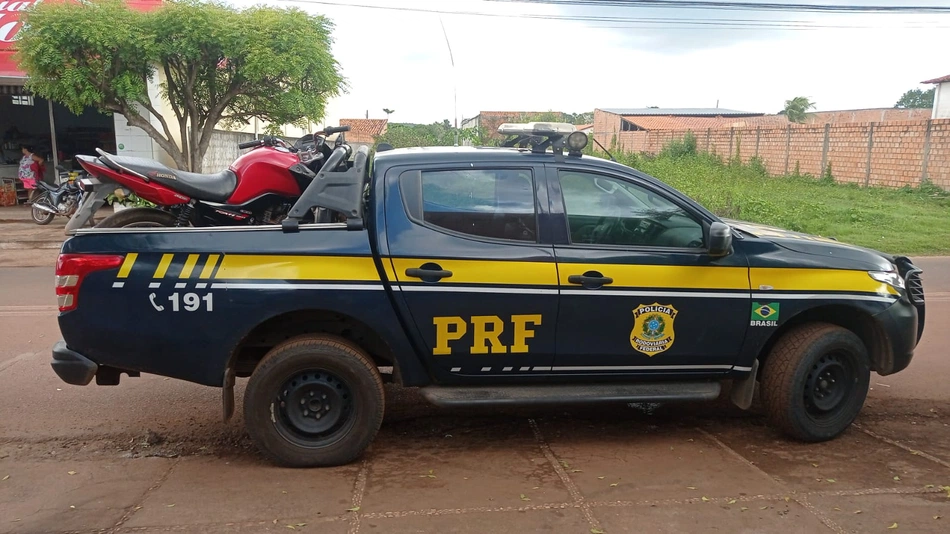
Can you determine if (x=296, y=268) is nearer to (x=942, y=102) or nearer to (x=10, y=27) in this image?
(x=10, y=27)

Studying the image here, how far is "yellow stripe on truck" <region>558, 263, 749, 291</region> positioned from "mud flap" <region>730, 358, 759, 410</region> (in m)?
0.57

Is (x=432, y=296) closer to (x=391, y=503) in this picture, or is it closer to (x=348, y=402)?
(x=348, y=402)

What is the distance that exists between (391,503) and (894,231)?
13.4 metres

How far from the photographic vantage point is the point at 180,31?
1283 centimetres

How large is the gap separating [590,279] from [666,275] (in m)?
0.47

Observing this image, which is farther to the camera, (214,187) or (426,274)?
(214,187)

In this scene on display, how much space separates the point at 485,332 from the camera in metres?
4.28

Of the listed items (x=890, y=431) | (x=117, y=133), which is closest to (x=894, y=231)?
(x=890, y=431)

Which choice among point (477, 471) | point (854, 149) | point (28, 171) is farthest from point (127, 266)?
point (854, 149)

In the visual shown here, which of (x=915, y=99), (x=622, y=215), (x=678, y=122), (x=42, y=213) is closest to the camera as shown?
(x=622, y=215)

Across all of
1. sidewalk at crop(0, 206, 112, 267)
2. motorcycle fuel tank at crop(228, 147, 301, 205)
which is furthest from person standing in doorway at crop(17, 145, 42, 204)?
motorcycle fuel tank at crop(228, 147, 301, 205)

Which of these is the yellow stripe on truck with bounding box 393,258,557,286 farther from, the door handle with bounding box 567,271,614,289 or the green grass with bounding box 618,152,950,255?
the green grass with bounding box 618,152,950,255

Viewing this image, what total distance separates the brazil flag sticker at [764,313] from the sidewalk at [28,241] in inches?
348

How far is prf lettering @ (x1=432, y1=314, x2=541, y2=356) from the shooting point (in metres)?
4.25
